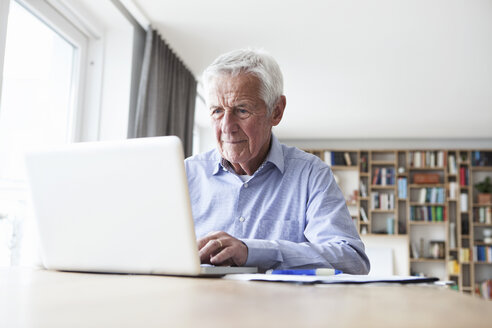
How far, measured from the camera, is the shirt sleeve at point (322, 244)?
995 millimetres

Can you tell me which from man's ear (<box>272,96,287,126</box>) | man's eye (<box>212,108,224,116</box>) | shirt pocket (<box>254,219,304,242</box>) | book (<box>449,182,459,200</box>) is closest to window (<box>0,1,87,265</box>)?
man's eye (<box>212,108,224,116</box>)

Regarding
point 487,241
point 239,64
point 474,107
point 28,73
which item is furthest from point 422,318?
point 487,241

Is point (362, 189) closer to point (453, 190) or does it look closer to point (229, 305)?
point (453, 190)

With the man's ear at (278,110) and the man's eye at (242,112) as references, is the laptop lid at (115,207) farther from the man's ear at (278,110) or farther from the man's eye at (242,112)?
the man's ear at (278,110)

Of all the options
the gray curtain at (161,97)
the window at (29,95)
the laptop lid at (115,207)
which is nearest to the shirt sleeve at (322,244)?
the laptop lid at (115,207)

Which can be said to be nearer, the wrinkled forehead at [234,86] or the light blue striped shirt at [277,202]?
the light blue striped shirt at [277,202]

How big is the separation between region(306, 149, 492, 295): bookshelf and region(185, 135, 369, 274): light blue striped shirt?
20.2 feet

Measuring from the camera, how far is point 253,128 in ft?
5.02

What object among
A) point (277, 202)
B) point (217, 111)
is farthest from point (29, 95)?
point (277, 202)

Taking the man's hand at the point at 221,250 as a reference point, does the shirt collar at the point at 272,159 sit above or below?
above

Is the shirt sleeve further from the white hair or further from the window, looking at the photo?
the window

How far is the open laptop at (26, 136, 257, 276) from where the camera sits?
0.77 m

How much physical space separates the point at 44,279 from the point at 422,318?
1.89ft

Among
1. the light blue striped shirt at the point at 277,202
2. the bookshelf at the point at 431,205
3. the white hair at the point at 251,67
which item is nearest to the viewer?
the light blue striped shirt at the point at 277,202
